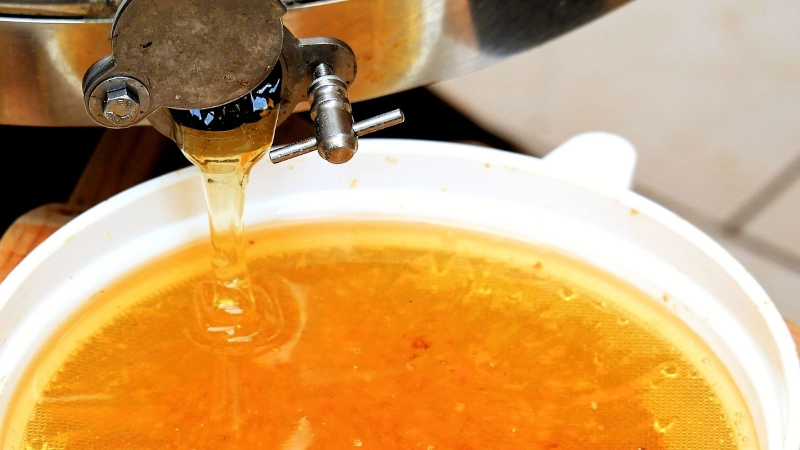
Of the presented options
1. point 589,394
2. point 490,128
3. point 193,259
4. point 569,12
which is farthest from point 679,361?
point 490,128

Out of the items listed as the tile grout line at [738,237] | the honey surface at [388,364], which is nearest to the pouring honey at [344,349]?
the honey surface at [388,364]

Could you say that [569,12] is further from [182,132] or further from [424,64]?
[182,132]

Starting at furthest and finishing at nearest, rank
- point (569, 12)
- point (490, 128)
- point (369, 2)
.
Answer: point (490, 128)
point (569, 12)
point (369, 2)

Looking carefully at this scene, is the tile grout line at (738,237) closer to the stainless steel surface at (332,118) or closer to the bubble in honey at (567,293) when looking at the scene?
the bubble in honey at (567,293)

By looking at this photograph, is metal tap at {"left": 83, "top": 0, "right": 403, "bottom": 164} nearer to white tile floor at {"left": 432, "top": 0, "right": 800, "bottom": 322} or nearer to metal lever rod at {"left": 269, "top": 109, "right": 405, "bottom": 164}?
metal lever rod at {"left": 269, "top": 109, "right": 405, "bottom": 164}

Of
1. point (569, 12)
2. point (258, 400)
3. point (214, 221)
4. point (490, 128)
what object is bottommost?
point (490, 128)

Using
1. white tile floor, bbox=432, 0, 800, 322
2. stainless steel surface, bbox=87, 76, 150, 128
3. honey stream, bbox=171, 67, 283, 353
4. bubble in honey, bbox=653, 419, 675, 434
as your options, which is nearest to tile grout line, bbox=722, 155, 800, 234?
white tile floor, bbox=432, 0, 800, 322

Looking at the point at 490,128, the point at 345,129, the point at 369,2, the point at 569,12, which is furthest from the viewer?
the point at 490,128
